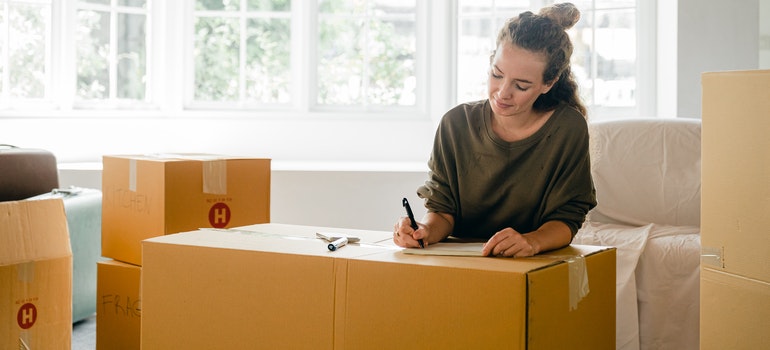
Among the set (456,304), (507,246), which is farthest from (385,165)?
(456,304)

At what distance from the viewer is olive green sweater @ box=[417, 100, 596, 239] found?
1630 millimetres

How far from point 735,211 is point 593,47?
2866 mm

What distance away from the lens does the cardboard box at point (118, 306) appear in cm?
242

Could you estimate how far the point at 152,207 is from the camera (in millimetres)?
2270

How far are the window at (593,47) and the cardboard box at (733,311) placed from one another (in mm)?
2718

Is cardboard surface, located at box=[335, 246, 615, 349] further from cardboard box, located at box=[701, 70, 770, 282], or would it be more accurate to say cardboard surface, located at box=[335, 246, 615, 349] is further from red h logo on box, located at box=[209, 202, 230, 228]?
red h logo on box, located at box=[209, 202, 230, 228]

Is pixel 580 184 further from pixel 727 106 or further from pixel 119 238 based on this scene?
pixel 119 238

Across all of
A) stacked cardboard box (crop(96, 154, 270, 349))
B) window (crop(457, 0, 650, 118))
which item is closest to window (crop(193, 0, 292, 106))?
window (crop(457, 0, 650, 118))

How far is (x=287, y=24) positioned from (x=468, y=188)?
2.84 meters

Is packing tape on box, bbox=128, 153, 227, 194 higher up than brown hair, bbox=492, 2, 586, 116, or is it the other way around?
brown hair, bbox=492, 2, 586, 116

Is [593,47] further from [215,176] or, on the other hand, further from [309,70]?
[215,176]

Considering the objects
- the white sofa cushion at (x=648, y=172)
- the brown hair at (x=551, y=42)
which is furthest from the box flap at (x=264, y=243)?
the white sofa cushion at (x=648, y=172)

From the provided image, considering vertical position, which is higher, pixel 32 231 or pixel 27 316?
pixel 32 231

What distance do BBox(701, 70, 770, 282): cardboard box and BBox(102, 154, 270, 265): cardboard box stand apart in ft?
4.14
